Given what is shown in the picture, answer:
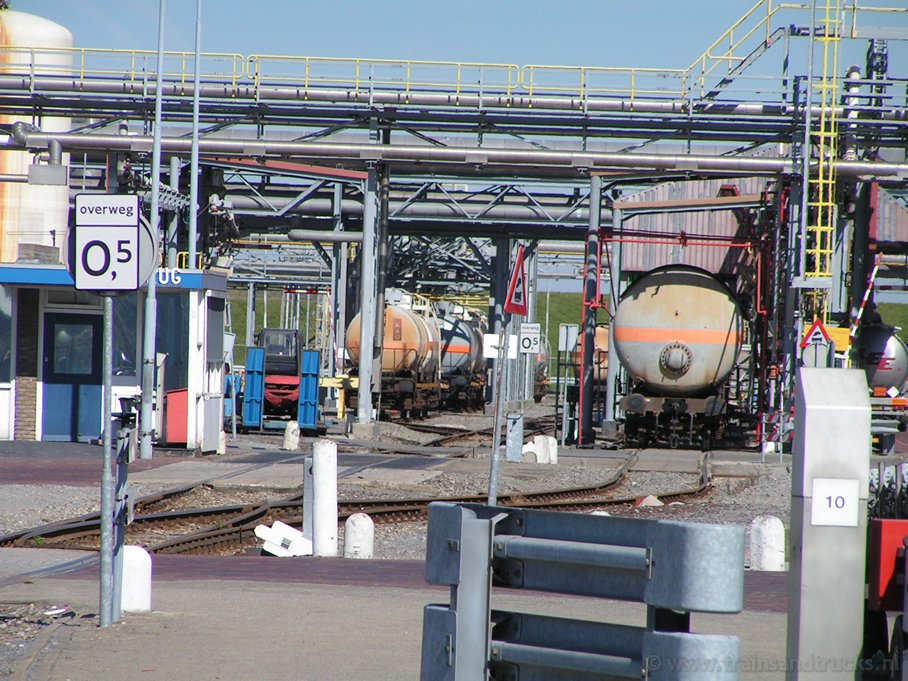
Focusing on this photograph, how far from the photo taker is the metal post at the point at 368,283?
29500 millimetres

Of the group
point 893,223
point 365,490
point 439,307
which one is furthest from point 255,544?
point 439,307

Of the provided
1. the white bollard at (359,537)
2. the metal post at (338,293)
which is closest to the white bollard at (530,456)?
the white bollard at (359,537)

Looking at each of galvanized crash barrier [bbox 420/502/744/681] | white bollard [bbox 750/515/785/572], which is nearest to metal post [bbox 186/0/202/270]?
white bollard [bbox 750/515/785/572]

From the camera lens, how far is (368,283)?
98.7 ft

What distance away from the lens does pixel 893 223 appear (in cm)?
3266

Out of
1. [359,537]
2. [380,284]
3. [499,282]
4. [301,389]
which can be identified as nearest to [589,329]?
[380,284]

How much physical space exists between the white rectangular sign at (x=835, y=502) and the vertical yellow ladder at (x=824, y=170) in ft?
71.4

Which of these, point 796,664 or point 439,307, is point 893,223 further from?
point 796,664

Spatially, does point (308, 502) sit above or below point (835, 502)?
below

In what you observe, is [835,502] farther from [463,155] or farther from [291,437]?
[463,155]

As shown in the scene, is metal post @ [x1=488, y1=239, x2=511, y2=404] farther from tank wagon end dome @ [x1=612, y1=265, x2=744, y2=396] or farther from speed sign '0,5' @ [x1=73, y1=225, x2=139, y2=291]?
speed sign '0,5' @ [x1=73, y1=225, x2=139, y2=291]

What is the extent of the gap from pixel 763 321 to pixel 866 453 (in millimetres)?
24397

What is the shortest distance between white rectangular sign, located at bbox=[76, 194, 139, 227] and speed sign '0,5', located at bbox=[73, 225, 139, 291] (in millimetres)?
35

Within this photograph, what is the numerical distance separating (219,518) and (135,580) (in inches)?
254
